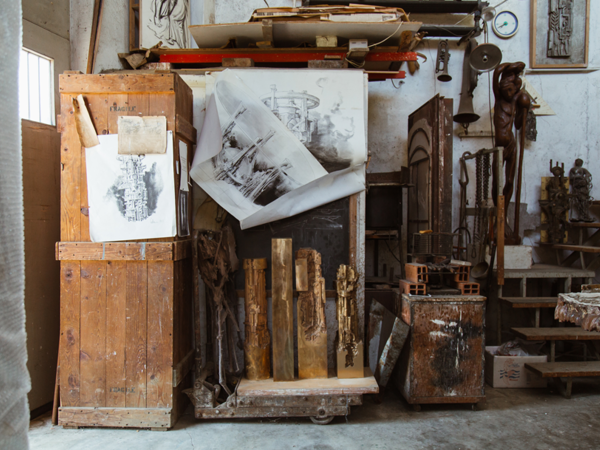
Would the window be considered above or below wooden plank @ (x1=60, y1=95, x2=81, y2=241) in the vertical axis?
above

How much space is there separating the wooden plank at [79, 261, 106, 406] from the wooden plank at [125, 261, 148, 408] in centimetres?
16

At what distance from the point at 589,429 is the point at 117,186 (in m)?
3.56

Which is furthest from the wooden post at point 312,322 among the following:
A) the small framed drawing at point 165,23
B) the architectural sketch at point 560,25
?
the architectural sketch at point 560,25

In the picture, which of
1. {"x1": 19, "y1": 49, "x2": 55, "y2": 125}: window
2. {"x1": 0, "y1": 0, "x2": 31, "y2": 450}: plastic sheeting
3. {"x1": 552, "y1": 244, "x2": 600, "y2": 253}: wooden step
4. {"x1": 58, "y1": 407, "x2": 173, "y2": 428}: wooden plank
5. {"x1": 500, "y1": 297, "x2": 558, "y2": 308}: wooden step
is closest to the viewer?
{"x1": 0, "y1": 0, "x2": 31, "y2": 450}: plastic sheeting

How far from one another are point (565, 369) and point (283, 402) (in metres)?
2.25

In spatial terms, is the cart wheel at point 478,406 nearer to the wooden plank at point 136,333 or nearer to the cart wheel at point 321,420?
the cart wheel at point 321,420

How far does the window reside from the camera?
2883 millimetres

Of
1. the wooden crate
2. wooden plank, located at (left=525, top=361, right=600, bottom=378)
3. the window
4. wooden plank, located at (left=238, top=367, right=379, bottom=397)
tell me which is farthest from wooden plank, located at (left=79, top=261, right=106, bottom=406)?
wooden plank, located at (left=525, top=361, right=600, bottom=378)

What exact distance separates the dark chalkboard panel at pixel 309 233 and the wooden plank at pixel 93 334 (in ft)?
3.23

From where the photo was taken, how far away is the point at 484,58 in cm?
411

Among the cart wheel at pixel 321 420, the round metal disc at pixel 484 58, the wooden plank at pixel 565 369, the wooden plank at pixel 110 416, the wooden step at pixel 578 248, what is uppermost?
the round metal disc at pixel 484 58

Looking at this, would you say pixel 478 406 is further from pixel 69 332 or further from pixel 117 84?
pixel 117 84

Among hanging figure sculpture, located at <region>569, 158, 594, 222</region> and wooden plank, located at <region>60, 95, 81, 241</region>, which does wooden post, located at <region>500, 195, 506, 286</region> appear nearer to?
hanging figure sculpture, located at <region>569, 158, 594, 222</region>

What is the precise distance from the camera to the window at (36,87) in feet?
9.46
